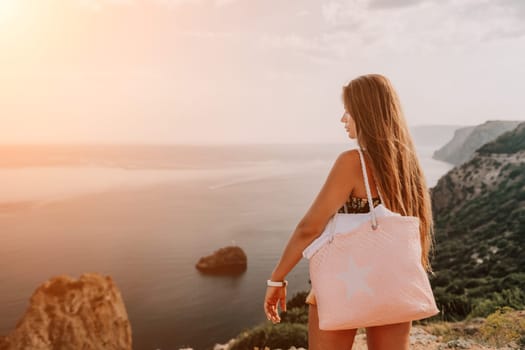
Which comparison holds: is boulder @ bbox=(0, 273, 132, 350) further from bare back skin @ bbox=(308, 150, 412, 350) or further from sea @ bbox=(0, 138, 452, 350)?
bare back skin @ bbox=(308, 150, 412, 350)

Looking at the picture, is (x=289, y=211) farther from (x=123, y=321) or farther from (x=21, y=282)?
(x=123, y=321)

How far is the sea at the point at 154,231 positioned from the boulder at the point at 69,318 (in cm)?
1561

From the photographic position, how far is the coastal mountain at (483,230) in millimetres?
13777

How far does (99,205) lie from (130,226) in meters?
11.7

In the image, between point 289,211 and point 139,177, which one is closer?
point 289,211

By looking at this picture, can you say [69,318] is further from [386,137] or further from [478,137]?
[478,137]

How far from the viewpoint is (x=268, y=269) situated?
58.0 m

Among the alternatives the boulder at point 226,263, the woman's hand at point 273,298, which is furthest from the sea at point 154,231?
the woman's hand at point 273,298

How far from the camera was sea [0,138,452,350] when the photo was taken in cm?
4641

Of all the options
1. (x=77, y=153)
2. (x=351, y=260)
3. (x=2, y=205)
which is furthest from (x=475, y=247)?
(x=77, y=153)

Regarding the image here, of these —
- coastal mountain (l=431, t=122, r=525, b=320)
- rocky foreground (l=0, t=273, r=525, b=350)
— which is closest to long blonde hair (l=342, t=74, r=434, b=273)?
coastal mountain (l=431, t=122, r=525, b=320)

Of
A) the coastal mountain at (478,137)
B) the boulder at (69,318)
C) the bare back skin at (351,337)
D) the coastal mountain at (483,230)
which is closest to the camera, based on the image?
the bare back skin at (351,337)

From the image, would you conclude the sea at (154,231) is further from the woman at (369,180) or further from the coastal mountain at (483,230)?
the woman at (369,180)

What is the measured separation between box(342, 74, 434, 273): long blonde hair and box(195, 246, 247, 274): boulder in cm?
5332
